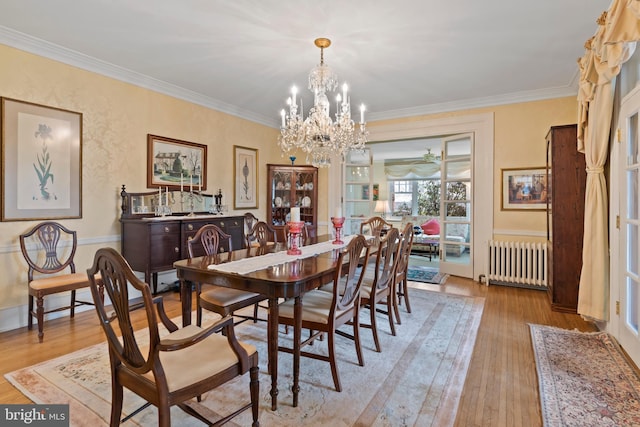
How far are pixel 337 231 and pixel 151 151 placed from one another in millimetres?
2542

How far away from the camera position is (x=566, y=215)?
3.51 m

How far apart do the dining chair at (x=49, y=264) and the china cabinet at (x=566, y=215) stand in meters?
4.63

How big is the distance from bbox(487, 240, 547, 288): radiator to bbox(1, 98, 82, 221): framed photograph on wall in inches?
204

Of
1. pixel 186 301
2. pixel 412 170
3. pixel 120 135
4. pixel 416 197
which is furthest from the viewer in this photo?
pixel 416 197

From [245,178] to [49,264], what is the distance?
112 inches

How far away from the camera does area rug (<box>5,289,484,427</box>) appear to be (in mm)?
1786

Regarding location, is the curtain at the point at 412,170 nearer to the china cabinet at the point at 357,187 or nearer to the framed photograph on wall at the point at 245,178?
the china cabinet at the point at 357,187

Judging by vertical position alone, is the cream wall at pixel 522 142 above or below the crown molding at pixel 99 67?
below

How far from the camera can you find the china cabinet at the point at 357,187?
19.2 feet

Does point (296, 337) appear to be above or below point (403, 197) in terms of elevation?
below

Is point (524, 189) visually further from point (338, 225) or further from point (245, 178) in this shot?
point (245, 178)

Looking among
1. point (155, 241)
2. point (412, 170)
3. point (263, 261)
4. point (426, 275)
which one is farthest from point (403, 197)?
point (263, 261)

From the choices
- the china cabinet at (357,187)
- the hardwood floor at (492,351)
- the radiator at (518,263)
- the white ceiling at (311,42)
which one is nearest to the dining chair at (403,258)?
the hardwood floor at (492,351)

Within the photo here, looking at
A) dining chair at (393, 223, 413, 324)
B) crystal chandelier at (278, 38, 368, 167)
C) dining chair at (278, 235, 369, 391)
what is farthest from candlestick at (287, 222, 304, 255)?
crystal chandelier at (278, 38, 368, 167)
